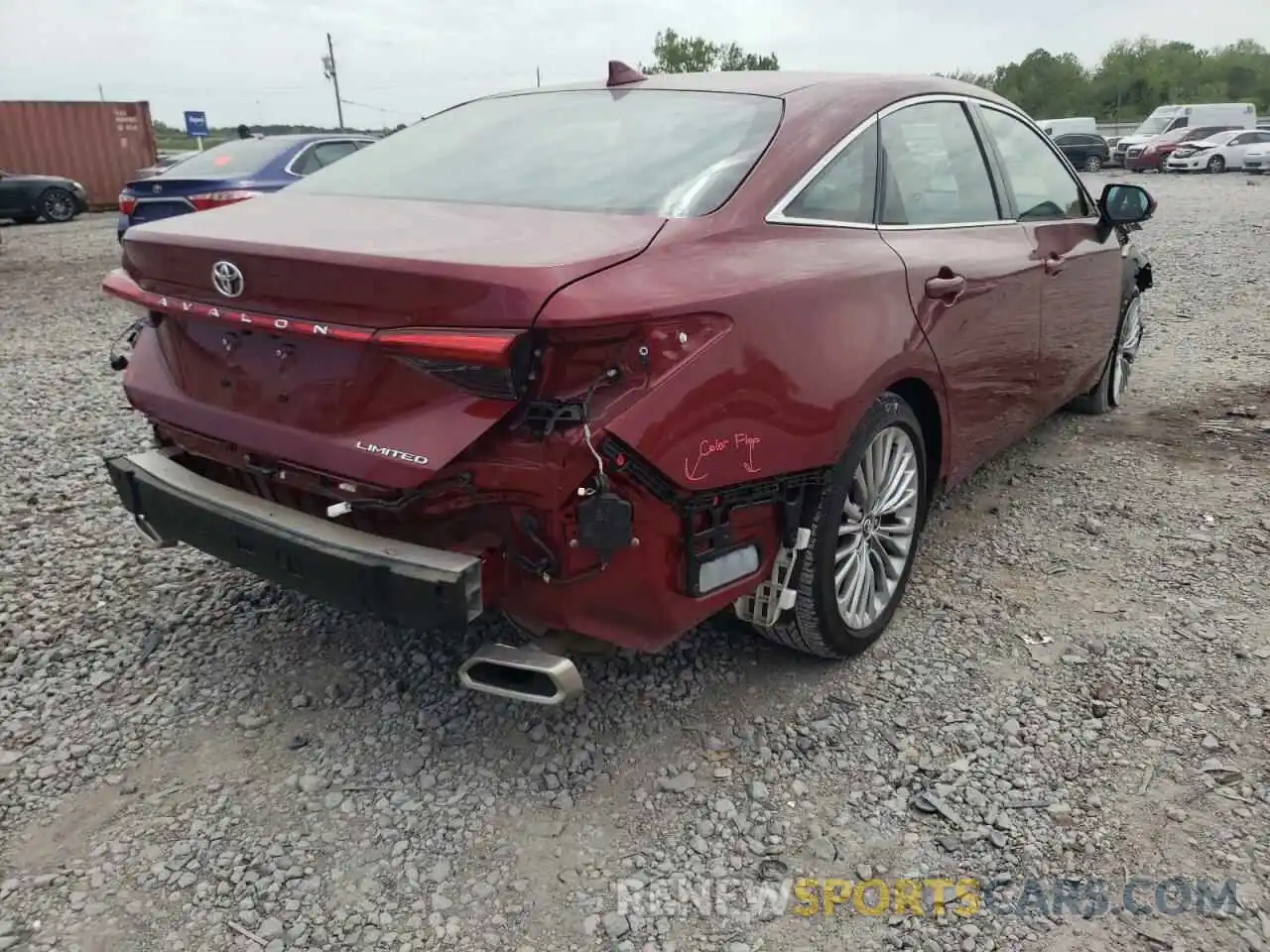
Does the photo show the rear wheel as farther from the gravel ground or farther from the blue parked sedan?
the gravel ground

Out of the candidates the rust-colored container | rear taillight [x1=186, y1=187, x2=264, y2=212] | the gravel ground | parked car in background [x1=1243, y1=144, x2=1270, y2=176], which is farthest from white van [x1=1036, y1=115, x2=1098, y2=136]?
the gravel ground

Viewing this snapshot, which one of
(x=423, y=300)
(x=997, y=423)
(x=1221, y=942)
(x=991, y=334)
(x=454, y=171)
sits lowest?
(x=1221, y=942)

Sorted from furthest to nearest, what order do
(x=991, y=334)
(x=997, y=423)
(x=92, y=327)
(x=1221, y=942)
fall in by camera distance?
(x=92, y=327) < (x=997, y=423) < (x=991, y=334) < (x=1221, y=942)

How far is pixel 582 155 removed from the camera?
113 inches

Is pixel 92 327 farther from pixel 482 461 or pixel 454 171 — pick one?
pixel 482 461

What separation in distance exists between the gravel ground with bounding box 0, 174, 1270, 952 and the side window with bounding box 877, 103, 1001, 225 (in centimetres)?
125

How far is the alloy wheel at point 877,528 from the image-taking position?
2.90m

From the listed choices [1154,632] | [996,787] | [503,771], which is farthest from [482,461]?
[1154,632]

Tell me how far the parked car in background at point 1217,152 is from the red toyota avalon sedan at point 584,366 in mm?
29381

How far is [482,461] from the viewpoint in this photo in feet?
7.06

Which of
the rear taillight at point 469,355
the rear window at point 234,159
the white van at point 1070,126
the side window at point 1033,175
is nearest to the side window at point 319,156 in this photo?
the rear window at point 234,159

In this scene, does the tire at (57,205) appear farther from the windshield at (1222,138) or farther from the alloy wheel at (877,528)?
the windshield at (1222,138)

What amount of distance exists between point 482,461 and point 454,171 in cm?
122

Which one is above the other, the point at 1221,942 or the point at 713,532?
the point at 713,532
